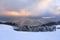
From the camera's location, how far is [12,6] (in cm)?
162

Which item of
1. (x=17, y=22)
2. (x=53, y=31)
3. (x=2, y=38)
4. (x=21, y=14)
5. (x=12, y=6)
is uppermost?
(x=12, y=6)

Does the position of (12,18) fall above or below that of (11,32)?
above

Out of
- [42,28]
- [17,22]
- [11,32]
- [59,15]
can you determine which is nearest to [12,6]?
[17,22]

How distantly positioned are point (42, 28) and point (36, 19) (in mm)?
142

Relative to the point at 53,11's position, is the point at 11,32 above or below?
below

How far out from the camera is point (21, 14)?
164 cm

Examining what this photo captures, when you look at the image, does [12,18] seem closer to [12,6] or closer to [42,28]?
[12,6]

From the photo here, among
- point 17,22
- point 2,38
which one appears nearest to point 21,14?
point 17,22

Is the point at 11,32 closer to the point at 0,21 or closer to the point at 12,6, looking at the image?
the point at 0,21

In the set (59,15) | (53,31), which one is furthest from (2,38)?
(59,15)

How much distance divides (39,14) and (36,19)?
0.25 ft

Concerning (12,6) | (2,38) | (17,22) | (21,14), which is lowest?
(2,38)

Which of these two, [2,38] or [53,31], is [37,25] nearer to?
[53,31]

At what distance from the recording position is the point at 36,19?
162 cm
